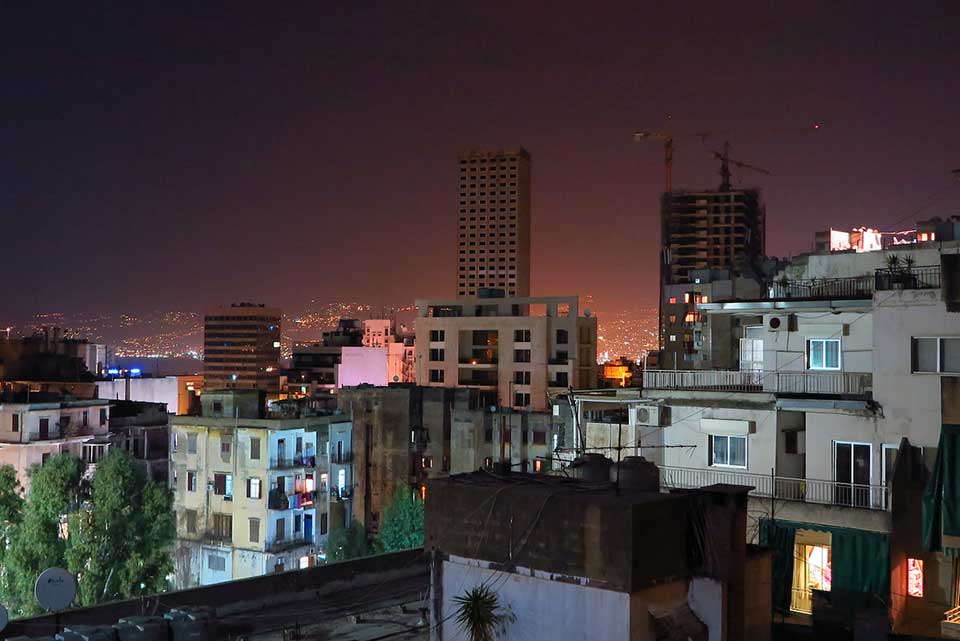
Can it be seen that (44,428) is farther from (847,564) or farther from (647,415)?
(847,564)

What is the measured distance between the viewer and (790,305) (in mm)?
27953

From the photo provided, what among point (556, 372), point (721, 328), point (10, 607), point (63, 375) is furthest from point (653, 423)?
point (63, 375)

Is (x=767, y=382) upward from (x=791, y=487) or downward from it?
upward

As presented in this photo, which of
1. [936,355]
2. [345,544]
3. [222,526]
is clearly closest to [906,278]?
[936,355]

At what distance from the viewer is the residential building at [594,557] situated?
1270 cm

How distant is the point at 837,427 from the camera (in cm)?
2598

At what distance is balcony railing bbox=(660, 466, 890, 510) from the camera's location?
2486 centimetres

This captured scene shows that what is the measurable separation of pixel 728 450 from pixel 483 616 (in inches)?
647

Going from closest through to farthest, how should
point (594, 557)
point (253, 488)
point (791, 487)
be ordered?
1. point (594, 557)
2. point (791, 487)
3. point (253, 488)

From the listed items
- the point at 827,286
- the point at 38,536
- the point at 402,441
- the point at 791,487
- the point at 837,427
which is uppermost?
the point at 827,286

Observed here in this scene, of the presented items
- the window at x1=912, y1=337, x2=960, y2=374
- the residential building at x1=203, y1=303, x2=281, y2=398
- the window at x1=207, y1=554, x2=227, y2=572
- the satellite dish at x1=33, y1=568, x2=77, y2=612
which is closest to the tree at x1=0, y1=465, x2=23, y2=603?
the window at x1=207, y1=554, x2=227, y2=572

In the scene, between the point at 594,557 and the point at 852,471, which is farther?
the point at 852,471

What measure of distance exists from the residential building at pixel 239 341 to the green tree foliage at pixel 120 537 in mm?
149631

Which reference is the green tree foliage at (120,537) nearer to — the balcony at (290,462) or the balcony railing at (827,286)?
the balcony at (290,462)
